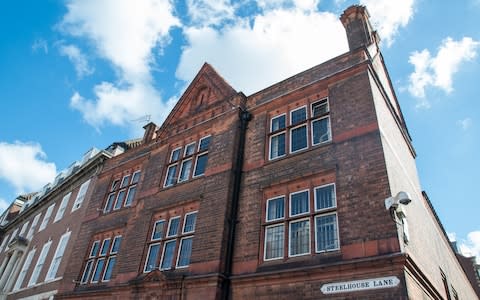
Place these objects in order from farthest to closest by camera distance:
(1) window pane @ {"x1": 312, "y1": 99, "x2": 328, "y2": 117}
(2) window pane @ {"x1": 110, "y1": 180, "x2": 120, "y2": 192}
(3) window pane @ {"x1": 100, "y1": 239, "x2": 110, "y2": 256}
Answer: (2) window pane @ {"x1": 110, "y1": 180, "x2": 120, "y2": 192} → (3) window pane @ {"x1": 100, "y1": 239, "x2": 110, "y2": 256} → (1) window pane @ {"x1": 312, "y1": 99, "x2": 328, "y2": 117}

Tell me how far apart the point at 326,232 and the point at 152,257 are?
23.3 ft

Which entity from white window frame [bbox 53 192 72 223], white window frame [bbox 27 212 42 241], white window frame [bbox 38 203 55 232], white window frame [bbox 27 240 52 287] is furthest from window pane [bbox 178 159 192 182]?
white window frame [bbox 27 212 42 241]

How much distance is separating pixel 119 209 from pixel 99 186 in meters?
3.94

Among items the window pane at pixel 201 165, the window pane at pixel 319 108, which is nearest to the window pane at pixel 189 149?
the window pane at pixel 201 165

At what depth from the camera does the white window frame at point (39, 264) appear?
21016 millimetres

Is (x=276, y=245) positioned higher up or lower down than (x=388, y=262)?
higher up

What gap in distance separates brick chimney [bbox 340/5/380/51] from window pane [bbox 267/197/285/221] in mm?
6471

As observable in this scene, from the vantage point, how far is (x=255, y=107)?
14156mm

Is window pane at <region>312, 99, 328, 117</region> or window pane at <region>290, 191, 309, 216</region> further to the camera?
window pane at <region>312, 99, 328, 117</region>

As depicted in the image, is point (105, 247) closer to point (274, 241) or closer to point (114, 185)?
point (114, 185)

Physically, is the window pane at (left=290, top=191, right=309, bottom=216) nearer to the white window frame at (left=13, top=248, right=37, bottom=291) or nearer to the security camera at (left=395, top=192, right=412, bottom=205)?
the security camera at (left=395, top=192, right=412, bottom=205)

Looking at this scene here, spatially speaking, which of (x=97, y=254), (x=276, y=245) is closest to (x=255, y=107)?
(x=276, y=245)

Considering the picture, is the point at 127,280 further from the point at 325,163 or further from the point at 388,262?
the point at 388,262

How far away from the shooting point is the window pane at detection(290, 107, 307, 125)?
12539 mm
